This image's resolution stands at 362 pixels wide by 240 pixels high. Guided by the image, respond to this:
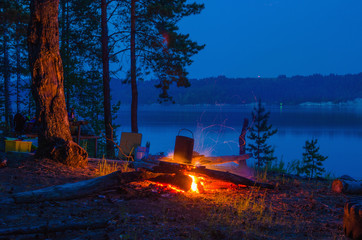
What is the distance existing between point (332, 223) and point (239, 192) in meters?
2.18

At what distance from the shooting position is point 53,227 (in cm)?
415

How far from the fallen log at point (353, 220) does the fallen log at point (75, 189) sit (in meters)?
3.82

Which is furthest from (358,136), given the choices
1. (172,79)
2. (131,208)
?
(131,208)

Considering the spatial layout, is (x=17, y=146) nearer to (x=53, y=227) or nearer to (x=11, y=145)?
(x=11, y=145)

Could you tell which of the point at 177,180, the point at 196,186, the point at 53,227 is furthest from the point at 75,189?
the point at 196,186

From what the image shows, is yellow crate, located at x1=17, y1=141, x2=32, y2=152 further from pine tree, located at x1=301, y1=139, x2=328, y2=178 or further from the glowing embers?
pine tree, located at x1=301, y1=139, x2=328, y2=178

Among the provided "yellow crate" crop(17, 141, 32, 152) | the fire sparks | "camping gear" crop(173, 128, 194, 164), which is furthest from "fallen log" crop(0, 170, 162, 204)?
"yellow crate" crop(17, 141, 32, 152)

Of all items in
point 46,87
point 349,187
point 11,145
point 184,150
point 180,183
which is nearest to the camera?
point 180,183

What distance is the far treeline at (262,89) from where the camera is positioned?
15275cm

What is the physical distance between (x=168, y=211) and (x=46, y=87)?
4857 millimetres

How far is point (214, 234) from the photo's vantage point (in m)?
4.50

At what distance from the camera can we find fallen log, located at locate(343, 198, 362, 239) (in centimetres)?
470

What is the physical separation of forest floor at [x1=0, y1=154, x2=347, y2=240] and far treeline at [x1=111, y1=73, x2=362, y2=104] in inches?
4918

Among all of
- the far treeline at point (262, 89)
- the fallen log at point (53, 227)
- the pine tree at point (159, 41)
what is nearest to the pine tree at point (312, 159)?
the pine tree at point (159, 41)
